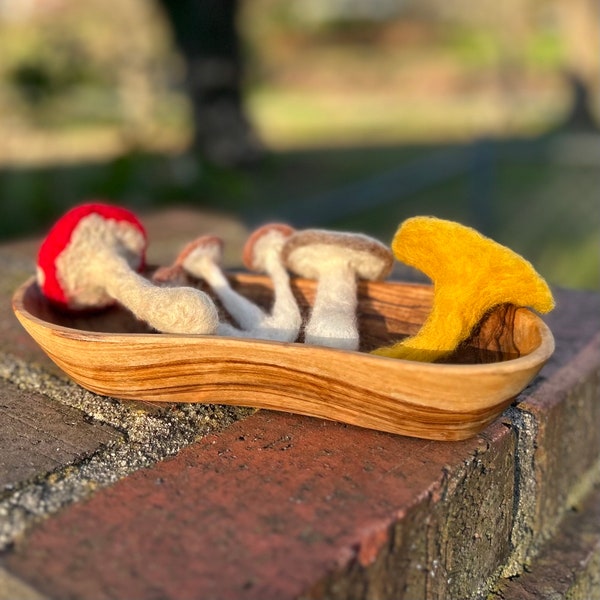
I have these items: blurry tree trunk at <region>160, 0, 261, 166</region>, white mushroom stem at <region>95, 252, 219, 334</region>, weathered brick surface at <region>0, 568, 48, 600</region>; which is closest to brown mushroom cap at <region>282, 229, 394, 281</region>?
white mushroom stem at <region>95, 252, 219, 334</region>

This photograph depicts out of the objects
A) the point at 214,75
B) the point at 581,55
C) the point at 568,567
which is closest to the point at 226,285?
the point at 568,567

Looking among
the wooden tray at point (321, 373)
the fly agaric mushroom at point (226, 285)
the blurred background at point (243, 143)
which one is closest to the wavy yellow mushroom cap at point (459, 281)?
the wooden tray at point (321, 373)

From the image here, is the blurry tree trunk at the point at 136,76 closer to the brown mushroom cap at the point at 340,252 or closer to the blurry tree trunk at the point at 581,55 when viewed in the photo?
the brown mushroom cap at the point at 340,252

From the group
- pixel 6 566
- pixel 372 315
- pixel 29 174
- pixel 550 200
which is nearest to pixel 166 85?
pixel 29 174

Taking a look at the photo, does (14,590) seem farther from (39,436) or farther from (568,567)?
(568,567)

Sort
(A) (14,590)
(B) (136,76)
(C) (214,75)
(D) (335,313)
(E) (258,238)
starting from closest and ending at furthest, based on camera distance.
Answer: (A) (14,590) < (D) (335,313) < (E) (258,238) < (C) (214,75) < (B) (136,76)

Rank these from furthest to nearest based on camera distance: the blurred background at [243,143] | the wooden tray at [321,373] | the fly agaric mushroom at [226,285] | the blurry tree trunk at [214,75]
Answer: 1. the blurry tree trunk at [214,75]
2. the blurred background at [243,143]
3. the fly agaric mushroom at [226,285]
4. the wooden tray at [321,373]
